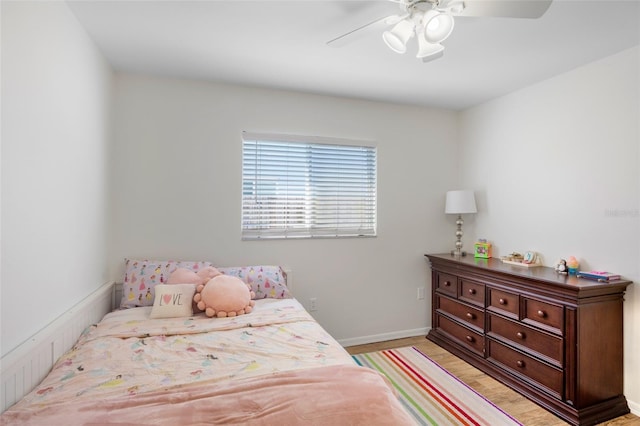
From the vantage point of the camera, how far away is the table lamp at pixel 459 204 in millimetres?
3314

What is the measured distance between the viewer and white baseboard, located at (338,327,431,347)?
329cm

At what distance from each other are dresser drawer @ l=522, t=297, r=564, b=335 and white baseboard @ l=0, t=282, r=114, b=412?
9.72ft

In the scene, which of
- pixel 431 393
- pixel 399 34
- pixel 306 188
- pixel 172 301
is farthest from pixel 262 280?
pixel 399 34

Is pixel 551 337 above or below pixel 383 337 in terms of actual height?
above

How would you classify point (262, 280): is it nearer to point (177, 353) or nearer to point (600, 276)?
point (177, 353)

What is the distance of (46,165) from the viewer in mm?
1615

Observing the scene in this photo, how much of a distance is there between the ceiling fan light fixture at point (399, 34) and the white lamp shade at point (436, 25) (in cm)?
10

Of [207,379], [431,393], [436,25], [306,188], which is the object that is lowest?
[431,393]

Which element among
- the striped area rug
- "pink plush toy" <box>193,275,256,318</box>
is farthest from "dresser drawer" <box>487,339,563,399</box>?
"pink plush toy" <box>193,275,256,318</box>

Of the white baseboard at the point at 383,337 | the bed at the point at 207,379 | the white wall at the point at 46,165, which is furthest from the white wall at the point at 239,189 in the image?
the bed at the point at 207,379

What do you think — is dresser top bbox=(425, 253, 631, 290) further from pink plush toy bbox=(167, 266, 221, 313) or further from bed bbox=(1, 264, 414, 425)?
pink plush toy bbox=(167, 266, 221, 313)

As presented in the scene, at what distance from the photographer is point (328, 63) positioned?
250 cm

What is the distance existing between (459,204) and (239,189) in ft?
7.14

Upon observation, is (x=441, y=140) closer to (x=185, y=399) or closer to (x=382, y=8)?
(x=382, y=8)
